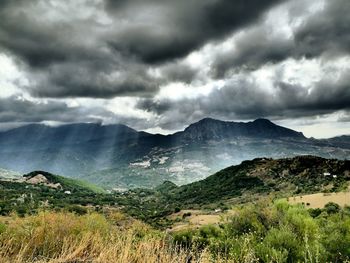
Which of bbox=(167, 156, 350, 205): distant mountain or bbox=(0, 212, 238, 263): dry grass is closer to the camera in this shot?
bbox=(0, 212, 238, 263): dry grass

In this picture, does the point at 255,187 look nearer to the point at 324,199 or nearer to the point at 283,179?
the point at 283,179

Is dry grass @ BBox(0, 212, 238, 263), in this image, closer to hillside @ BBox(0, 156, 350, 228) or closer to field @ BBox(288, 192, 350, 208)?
field @ BBox(288, 192, 350, 208)

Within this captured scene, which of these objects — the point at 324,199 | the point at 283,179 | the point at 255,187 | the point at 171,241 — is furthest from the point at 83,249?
the point at 255,187

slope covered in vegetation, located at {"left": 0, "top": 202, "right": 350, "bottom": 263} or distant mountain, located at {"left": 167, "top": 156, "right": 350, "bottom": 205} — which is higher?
slope covered in vegetation, located at {"left": 0, "top": 202, "right": 350, "bottom": 263}

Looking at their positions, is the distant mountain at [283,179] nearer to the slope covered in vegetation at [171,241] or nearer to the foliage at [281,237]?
the foliage at [281,237]

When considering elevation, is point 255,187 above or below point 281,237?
below

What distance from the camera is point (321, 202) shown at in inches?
3371

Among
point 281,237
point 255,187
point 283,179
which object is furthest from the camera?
point 255,187

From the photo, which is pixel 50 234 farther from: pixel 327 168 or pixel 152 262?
pixel 327 168

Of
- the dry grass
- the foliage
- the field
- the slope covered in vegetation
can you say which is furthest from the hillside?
the dry grass

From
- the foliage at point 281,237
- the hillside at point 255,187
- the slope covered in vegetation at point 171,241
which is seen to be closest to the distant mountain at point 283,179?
the hillside at point 255,187

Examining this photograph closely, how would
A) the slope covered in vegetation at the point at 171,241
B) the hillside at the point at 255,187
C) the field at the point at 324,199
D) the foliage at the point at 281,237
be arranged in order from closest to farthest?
the slope covered in vegetation at the point at 171,241 < the foliage at the point at 281,237 < the field at the point at 324,199 < the hillside at the point at 255,187

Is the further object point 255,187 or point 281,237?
point 255,187

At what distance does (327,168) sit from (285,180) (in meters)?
17.4
